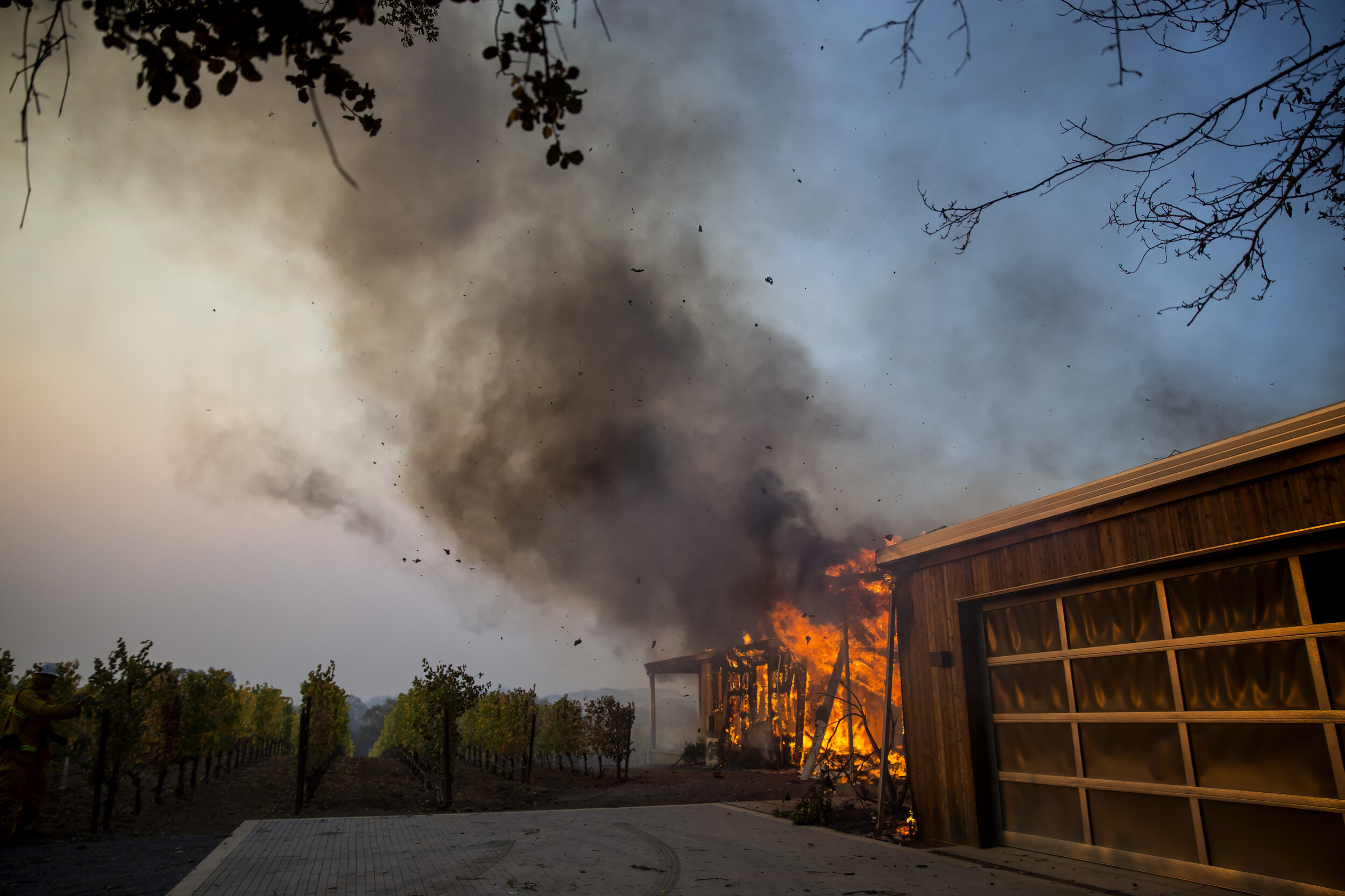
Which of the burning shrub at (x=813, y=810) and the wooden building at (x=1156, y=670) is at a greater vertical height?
the wooden building at (x=1156, y=670)

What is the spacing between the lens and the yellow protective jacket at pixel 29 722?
900cm

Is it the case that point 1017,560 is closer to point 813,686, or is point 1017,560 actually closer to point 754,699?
point 813,686

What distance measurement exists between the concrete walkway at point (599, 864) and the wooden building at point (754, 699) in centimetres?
1392

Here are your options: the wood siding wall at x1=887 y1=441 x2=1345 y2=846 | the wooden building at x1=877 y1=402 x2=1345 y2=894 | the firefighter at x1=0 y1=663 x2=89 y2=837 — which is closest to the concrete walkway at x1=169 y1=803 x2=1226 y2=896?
the wooden building at x1=877 y1=402 x2=1345 y2=894

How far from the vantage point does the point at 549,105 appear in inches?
110

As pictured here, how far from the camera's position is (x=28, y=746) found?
908cm

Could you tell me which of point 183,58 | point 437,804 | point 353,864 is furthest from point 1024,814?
point 437,804

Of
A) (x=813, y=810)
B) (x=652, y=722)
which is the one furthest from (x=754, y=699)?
(x=813, y=810)

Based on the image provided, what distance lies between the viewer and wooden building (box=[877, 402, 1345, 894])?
514 centimetres

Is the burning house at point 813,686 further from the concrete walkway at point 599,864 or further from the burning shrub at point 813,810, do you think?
the concrete walkway at point 599,864

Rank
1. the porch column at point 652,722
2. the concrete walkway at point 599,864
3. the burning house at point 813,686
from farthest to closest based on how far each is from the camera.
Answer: the porch column at point 652,722
the burning house at point 813,686
the concrete walkway at point 599,864

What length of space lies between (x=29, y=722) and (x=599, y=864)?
8.15 m

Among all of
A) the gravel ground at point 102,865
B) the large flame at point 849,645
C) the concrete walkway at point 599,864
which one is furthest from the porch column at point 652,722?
the gravel ground at point 102,865

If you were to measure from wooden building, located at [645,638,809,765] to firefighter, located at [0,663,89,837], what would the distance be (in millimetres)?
17410
